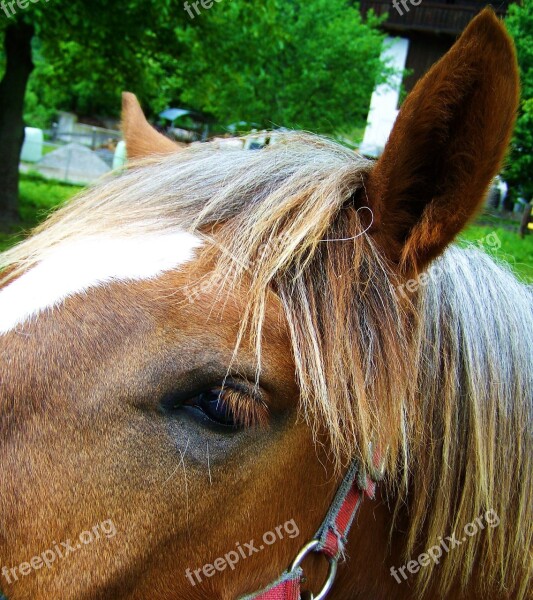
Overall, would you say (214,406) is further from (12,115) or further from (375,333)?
(12,115)

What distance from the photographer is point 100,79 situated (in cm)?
1277

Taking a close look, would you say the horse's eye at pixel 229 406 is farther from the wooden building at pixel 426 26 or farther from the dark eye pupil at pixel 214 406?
the wooden building at pixel 426 26

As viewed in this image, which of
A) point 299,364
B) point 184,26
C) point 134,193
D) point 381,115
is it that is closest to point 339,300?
point 299,364

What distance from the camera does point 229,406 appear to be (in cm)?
146

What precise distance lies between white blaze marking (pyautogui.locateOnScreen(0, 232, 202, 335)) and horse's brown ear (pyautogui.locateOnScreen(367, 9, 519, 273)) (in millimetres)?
563

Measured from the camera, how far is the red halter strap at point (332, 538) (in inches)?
63.7

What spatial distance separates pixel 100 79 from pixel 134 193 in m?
12.3

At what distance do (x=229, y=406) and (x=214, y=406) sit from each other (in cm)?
4

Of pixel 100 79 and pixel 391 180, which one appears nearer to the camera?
pixel 391 180

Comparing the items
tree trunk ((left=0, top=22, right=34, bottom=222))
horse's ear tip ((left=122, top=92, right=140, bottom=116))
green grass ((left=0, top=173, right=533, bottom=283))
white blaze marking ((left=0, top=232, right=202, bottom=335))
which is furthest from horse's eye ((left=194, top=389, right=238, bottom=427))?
tree trunk ((left=0, top=22, right=34, bottom=222))

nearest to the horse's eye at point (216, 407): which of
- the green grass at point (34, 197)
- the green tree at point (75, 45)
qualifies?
the green tree at point (75, 45)

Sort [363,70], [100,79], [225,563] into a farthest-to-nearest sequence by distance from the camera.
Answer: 1. [363,70]
2. [100,79]
3. [225,563]

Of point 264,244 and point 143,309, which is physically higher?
point 264,244

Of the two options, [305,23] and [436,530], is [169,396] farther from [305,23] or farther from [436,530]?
[305,23]
